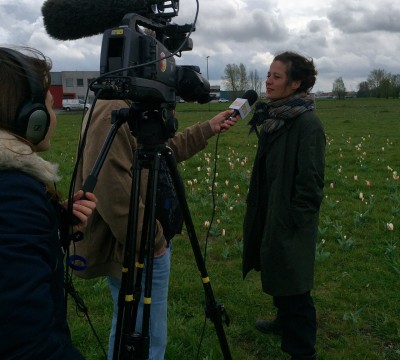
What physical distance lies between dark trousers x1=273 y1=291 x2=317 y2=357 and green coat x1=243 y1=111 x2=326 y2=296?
0.46 ft

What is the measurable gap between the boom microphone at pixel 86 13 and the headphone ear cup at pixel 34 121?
2.20ft

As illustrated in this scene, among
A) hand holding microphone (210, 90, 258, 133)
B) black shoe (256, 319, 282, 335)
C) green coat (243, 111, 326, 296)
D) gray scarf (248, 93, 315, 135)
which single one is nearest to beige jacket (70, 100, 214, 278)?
hand holding microphone (210, 90, 258, 133)

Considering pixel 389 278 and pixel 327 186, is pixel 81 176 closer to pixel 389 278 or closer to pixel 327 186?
pixel 389 278

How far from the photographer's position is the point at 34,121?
1.52 meters

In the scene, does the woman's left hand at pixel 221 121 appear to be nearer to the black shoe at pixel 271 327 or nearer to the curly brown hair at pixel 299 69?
the curly brown hair at pixel 299 69

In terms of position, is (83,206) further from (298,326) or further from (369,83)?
(369,83)

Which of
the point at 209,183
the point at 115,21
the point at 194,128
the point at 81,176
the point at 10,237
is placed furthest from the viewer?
the point at 209,183

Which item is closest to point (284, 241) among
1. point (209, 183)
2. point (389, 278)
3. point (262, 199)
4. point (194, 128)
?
point (262, 199)

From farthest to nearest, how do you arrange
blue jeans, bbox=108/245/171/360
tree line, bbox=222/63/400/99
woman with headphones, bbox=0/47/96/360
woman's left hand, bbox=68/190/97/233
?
1. tree line, bbox=222/63/400/99
2. blue jeans, bbox=108/245/171/360
3. woman's left hand, bbox=68/190/97/233
4. woman with headphones, bbox=0/47/96/360

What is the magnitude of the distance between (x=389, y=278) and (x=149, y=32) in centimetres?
378

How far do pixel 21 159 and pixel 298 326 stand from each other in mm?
2555

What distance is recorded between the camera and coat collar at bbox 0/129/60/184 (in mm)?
1367

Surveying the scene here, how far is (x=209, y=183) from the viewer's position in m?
8.73

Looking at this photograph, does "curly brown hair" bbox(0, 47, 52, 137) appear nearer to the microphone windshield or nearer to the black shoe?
the microphone windshield
